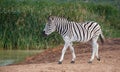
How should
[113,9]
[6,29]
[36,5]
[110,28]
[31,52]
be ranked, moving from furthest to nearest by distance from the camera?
[113,9] < [110,28] < [36,5] < [6,29] < [31,52]

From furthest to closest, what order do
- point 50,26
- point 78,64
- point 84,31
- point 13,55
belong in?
point 13,55 → point 84,31 → point 50,26 → point 78,64

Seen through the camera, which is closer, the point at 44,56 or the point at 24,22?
the point at 44,56

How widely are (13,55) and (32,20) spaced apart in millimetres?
3645

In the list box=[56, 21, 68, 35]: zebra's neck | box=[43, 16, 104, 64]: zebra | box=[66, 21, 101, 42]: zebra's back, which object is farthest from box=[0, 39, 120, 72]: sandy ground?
box=[56, 21, 68, 35]: zebra's neck

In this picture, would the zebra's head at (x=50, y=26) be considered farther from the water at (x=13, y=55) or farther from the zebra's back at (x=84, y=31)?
the water at (x=13, y=55)

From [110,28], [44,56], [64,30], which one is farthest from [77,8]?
[64,30]

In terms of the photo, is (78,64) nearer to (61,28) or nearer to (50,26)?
(61,28)

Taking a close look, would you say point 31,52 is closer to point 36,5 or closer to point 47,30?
point 36,5

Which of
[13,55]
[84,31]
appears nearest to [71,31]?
[84,31]

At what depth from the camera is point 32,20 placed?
1091 inches

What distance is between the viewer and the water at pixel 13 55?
22759 mm

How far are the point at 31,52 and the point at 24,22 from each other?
2705 mm

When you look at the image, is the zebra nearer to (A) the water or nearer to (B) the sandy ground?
(B) the sandy ground

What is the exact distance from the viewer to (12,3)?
94.5 feet
